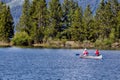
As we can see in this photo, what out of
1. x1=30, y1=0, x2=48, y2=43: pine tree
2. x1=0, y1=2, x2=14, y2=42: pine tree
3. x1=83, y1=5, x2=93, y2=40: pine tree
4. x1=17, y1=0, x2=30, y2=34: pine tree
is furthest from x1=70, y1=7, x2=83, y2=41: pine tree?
x1=0, y1=2, x2=14, y2=42: pine tree

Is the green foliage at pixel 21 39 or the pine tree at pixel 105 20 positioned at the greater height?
the pine tree at pixel 105 20

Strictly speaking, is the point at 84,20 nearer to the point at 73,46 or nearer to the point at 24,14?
the point at 73,46

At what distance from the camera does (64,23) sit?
173m

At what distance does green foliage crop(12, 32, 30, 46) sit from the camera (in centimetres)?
16188

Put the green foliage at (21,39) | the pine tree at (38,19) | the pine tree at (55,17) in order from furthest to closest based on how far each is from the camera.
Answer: the pine tree at (55,17) → the pine tree at (38,19) → the green foliage at (21,39)

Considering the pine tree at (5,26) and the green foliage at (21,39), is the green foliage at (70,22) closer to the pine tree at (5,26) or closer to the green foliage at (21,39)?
the pine tree at (5,26)

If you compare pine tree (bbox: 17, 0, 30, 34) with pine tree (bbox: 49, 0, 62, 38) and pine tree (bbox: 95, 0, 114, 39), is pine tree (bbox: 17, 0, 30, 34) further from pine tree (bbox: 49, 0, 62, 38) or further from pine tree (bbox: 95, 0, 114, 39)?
pine tree (bbox: 95, 0, 114, 39)

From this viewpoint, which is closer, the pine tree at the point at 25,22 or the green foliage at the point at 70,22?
the green foliage at the point at 70,22

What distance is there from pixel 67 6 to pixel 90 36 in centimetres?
1890

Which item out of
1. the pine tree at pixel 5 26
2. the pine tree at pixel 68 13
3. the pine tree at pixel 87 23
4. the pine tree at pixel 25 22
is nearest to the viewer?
the pine tree at pixel 87 23

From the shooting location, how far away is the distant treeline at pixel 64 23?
163 m

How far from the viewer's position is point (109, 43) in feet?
516

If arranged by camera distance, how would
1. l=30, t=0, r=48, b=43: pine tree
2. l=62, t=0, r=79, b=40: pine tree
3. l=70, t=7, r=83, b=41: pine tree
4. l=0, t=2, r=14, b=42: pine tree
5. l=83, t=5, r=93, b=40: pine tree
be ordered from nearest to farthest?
l=83, t=5, r=93, b=40: pine tree, l=70, t=7, r=83, b=41: pine tree, l=30, t=0, r=48, b=43: pine tree, l=0, t=2, r=14, b=42: pine tree, l=62, t=0, r=79, b=40: pine tree

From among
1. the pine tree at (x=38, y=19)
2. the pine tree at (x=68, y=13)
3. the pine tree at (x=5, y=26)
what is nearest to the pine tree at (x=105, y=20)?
the pine tree at (x=68, y=13)
